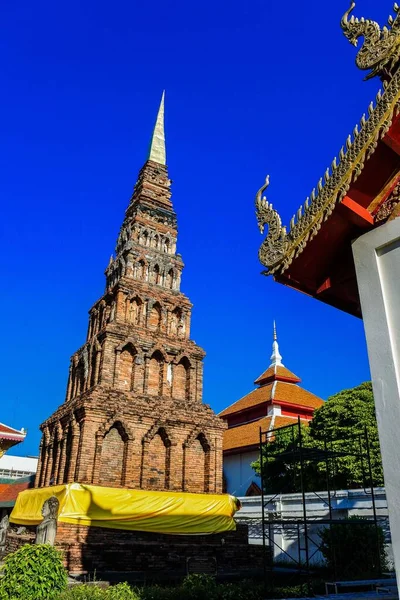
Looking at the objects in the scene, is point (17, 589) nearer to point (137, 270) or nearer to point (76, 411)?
point (76, 411)

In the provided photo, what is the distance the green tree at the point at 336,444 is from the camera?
20.0m

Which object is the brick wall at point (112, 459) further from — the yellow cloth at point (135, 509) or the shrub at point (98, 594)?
the shrub at point (98, 594)

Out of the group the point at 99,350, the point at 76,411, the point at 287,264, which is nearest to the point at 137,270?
the point at 99,350

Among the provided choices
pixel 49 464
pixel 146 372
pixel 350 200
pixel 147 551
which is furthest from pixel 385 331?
pixel 49 464

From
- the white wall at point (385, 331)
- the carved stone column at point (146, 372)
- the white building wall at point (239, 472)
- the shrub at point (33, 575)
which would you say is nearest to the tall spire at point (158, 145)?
the carved stone column at point (146, 372)

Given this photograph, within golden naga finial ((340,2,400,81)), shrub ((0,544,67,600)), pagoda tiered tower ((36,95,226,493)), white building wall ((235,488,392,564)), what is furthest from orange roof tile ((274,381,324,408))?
golden naga finial ((340,2,400,81))

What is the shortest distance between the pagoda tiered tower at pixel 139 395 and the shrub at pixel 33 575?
7.62 meters

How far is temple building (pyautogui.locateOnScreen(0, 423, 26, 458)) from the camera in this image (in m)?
27.9

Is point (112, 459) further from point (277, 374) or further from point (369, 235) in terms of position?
point (277, 374)

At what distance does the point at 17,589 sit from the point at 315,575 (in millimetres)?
8558

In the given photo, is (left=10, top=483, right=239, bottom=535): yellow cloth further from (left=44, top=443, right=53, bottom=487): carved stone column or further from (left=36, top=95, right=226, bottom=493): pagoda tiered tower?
(left=44, top=443, right=53, bottom=487): carved stone column

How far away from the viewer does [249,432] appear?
2961 cm

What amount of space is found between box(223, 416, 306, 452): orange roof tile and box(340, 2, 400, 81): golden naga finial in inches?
983

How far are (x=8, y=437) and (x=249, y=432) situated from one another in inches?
555
